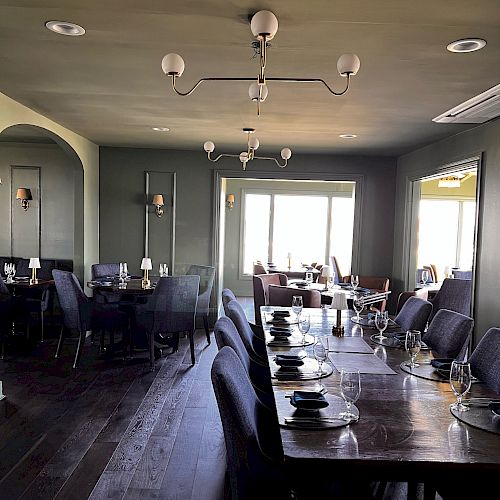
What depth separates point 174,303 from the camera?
5051 millimetres

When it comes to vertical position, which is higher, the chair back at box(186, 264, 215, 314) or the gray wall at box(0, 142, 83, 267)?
the gray wall at box(0, 142, 83, 267)

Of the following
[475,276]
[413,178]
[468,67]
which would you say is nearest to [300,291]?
[475,276]

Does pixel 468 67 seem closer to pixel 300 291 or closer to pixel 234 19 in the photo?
pixel 234 19

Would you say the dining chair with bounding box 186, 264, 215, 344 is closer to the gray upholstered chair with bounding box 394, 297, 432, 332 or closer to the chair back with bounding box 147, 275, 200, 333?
the chair back with bounding box 147, 275, 200, 333

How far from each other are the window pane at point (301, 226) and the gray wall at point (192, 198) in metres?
3.55

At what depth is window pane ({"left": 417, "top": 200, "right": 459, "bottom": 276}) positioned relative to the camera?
387 inches

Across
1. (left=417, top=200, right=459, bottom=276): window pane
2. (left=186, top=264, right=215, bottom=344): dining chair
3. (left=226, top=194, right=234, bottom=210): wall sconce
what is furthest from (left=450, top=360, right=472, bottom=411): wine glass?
(left=226, top=194, right=234, bottom=210): wall sconce

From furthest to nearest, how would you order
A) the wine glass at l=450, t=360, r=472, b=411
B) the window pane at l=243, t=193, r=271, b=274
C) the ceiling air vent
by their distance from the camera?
the window pane at l=243, t=193, r=271, b=274 < the ceiling air vent < the wine glass at l=450, t=360, r=472, b=411

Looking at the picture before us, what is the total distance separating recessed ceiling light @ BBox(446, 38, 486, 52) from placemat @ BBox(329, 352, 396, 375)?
1738mm

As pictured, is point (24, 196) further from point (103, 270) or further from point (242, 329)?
point (242, 329)

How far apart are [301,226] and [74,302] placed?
6484mm

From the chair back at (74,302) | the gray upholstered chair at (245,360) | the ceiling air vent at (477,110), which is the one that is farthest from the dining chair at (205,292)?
the ceiling air vent at (477,110)

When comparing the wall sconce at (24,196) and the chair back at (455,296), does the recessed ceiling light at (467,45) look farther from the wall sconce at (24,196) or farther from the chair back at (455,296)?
the wall sconce at (24,196)

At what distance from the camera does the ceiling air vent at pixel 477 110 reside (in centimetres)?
359
